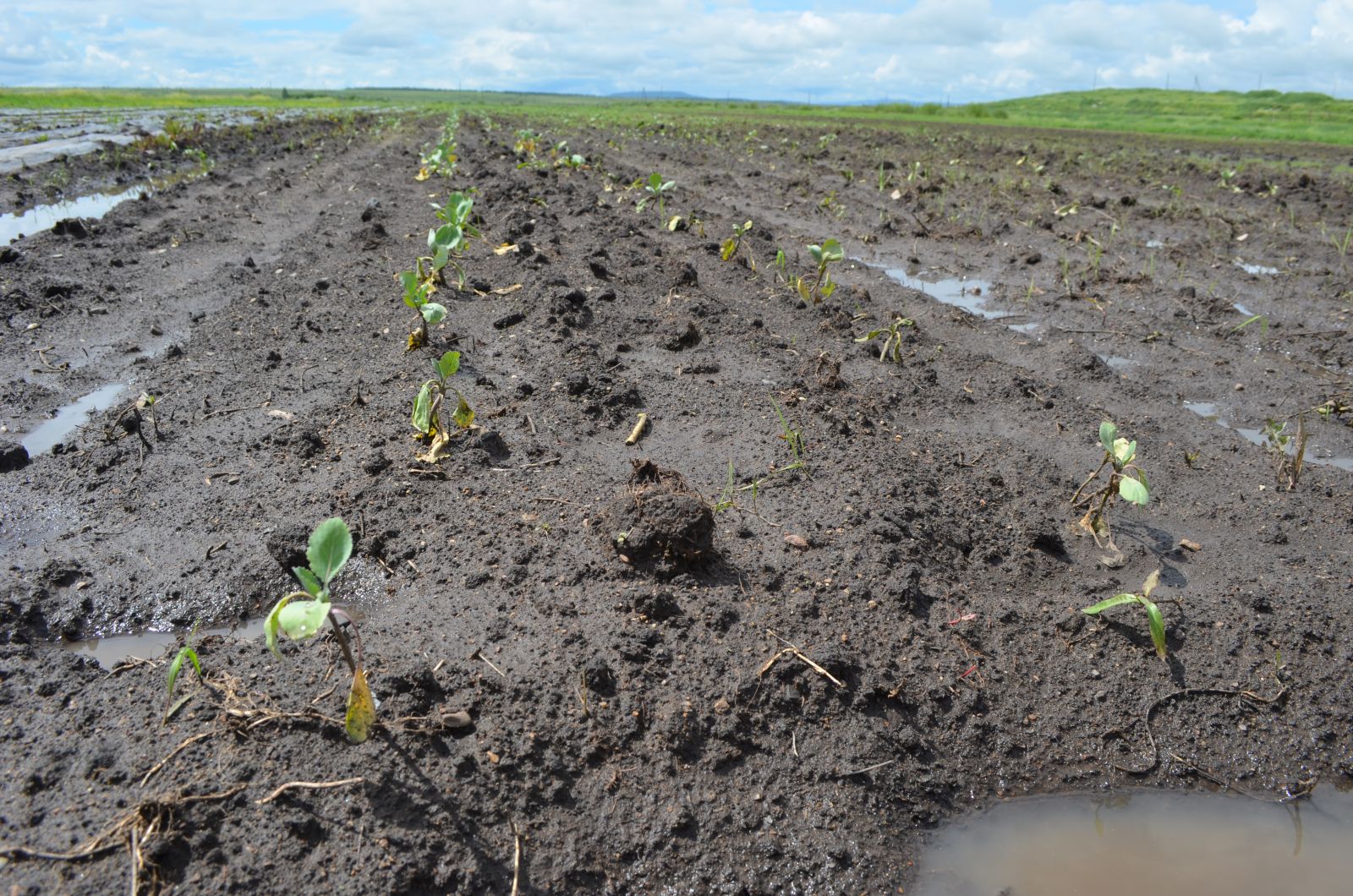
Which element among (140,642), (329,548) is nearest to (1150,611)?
(329,548)

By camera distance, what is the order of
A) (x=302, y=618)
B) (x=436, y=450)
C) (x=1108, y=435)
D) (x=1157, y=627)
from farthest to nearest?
(x=436, y=450) < (x=1108, y=435) < (x=1157, y=627) < (x=302, y=618)

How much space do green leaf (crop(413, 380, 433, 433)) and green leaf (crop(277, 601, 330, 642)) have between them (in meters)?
2.01

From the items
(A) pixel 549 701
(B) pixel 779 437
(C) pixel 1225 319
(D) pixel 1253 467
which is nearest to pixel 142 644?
(A) pixel 549 701

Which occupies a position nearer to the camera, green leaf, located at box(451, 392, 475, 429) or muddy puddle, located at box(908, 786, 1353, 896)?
muddy puddle, located at box(908, 786, 1353, 896)

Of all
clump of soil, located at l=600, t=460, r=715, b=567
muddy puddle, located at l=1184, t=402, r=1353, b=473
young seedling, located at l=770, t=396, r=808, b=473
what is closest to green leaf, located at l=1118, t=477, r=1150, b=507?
young seedling, located at l=770, t=396, r=808, b=473

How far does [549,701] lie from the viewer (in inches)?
96.7

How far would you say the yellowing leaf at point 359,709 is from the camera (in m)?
2.13

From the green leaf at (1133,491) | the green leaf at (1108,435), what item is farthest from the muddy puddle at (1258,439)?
the green leaf at (1133,491)

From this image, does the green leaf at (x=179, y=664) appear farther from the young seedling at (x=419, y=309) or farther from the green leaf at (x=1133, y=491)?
the green leaf at (x=1133, y=491)

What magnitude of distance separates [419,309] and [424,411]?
153 cm

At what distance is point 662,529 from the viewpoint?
9.95 ft

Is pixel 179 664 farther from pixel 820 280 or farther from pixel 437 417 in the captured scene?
pixel 820 280

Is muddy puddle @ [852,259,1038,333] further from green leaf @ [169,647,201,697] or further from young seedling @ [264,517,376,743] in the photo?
green leaf @ [169,647,201,697]

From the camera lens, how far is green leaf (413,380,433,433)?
3830 mm
